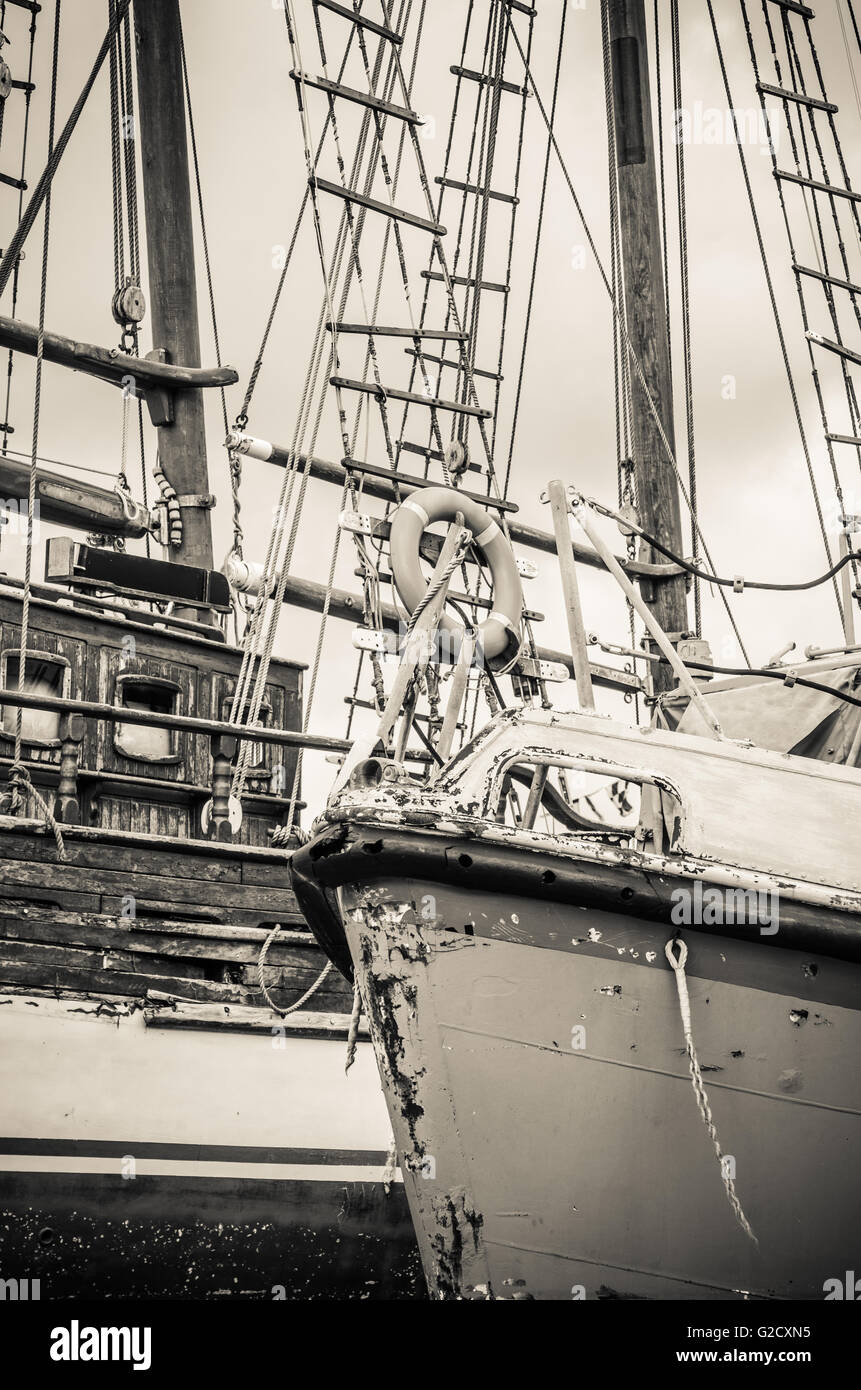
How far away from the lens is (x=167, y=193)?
43.9ft

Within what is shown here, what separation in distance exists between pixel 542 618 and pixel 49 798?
7.26 meters

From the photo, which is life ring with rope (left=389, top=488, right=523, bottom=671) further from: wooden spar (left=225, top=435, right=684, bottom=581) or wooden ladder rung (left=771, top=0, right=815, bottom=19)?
wooden ladder rung (left=771, top=0, right=815, bottom=19)

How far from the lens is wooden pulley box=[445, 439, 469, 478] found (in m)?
12.9

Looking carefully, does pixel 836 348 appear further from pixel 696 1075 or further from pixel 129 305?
pixel 696 1075

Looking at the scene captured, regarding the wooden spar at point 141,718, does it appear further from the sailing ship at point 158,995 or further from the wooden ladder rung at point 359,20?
the wooden ladder rung at point 359,20

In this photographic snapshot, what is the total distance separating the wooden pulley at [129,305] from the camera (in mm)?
12867

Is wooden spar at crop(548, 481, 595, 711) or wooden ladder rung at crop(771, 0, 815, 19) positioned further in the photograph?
wooden ladder rung at crop(771, 0, 815, 19)

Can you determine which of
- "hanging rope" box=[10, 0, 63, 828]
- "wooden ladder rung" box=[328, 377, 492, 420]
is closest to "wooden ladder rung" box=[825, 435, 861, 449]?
"wooden ladder rung" box=[328, 377, 492, 420]

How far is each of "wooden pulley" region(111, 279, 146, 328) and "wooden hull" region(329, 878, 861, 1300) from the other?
8.37 metres

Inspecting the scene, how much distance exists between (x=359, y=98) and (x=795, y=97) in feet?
22.0

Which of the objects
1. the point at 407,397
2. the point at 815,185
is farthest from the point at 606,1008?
the point at 815,185

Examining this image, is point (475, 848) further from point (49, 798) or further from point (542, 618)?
point (542, 618)
